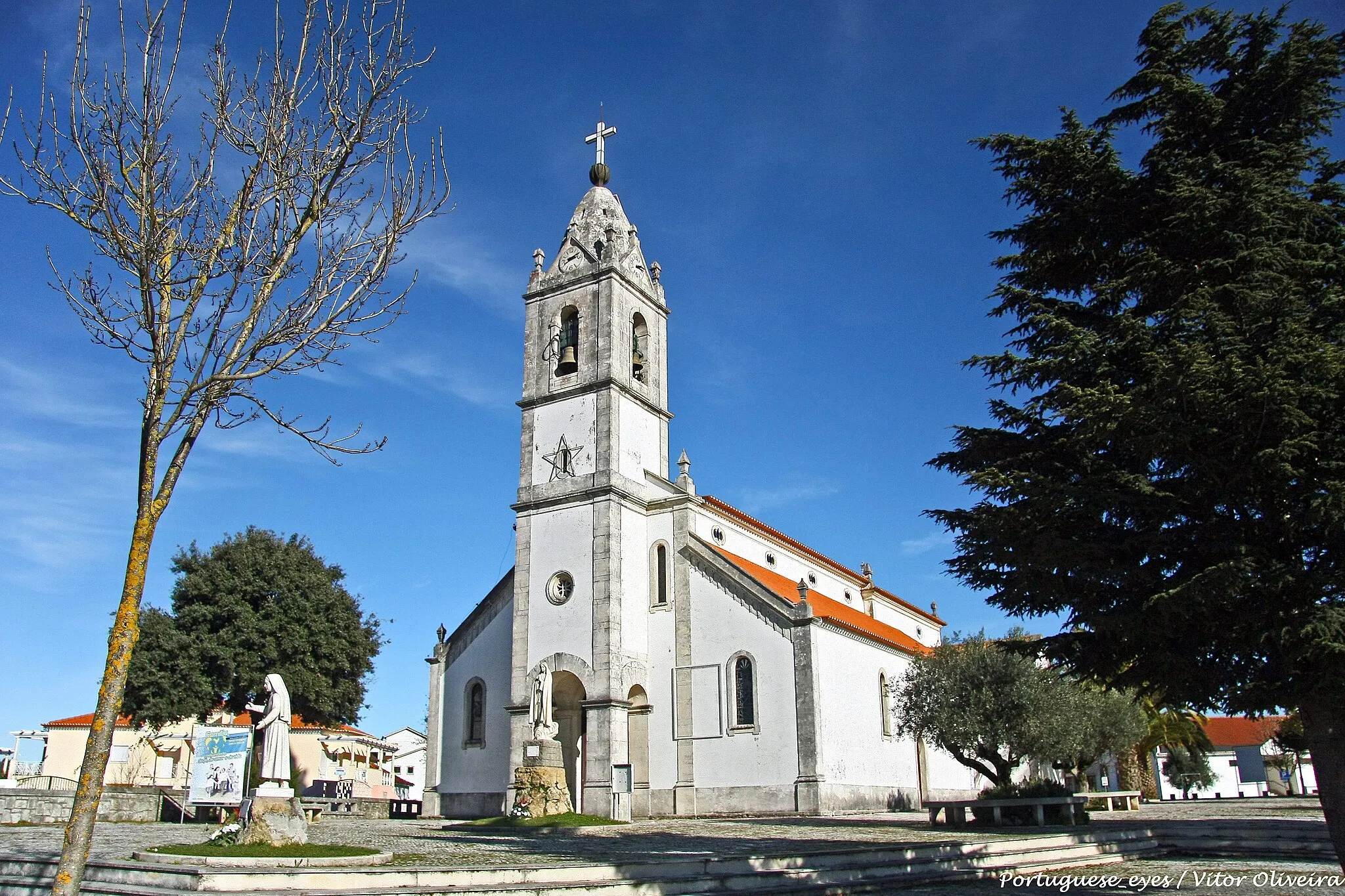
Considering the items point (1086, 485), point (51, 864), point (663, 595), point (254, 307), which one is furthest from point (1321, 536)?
point (663, 595)

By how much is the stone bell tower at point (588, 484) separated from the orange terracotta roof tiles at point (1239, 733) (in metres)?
48.2

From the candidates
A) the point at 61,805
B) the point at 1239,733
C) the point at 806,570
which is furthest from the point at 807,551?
the point at 1239,733

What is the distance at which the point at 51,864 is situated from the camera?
10.1 m

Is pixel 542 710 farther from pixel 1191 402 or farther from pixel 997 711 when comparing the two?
pixel 1191 402

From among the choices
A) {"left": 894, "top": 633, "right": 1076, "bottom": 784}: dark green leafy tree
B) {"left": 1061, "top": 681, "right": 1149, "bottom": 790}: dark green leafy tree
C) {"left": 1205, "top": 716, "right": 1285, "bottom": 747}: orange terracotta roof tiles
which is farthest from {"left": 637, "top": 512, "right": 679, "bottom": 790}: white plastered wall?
Answer: {"left": 1205, "top": 716, "right": 1285, "bottom": 747}: orange terracotta roof tiles

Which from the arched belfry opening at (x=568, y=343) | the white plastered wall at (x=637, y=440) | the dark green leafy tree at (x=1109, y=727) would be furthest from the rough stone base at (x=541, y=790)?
the dark green leafy tree at (x=1109, y=727)

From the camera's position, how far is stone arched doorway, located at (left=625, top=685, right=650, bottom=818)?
27.5 metres

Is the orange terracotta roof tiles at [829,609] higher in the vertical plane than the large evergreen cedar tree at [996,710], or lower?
higher

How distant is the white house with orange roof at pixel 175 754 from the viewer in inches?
1784

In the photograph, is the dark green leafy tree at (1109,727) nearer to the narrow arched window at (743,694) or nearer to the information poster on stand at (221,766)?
the narrow arched window at (743,694)

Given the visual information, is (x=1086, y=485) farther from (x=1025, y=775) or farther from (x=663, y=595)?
(x=1025, y=775)

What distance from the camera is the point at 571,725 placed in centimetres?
2945

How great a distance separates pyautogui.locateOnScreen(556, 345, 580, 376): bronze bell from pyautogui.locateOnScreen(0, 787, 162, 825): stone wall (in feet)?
54.7

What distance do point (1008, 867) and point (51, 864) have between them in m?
11.9
